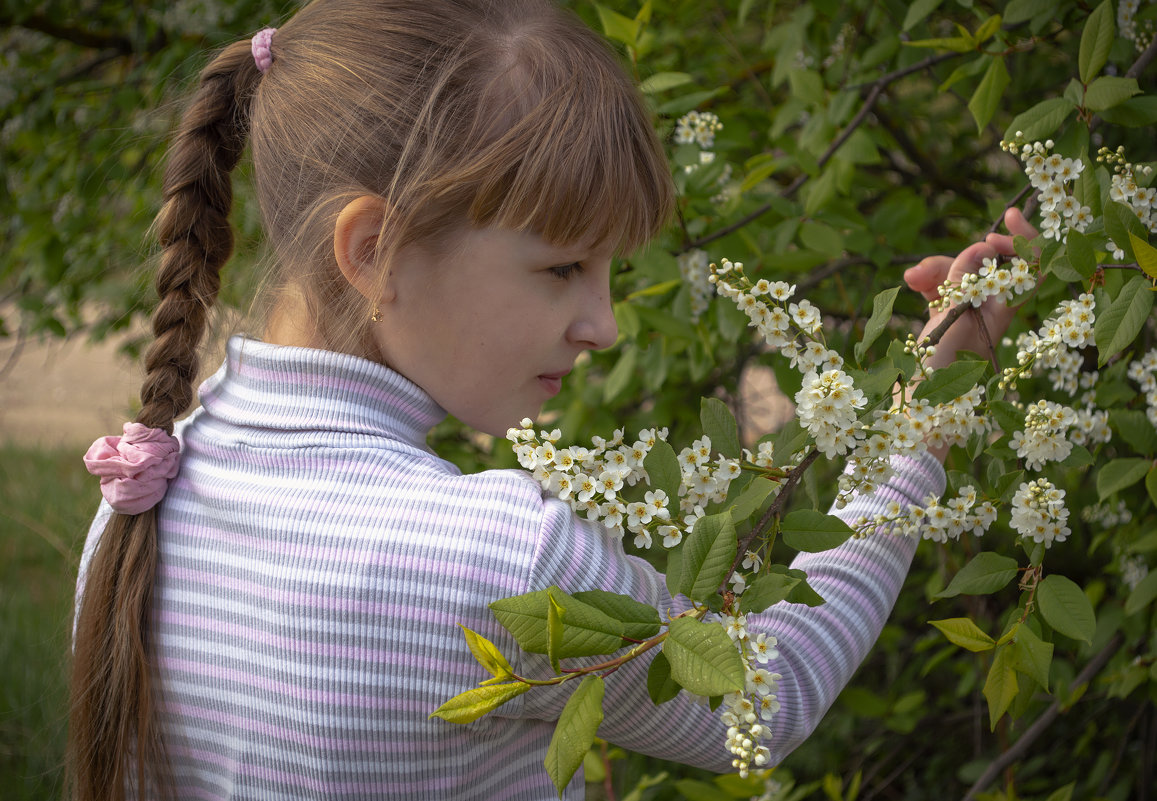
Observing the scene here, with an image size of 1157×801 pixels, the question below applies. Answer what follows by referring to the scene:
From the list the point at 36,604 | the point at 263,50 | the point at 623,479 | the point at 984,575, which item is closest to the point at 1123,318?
the point at 984,575

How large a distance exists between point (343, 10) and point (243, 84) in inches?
7.3

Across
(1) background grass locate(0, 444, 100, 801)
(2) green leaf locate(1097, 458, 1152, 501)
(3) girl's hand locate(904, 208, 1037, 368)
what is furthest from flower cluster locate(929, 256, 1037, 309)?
(1) background grass locate(0, 444, 100, 801)

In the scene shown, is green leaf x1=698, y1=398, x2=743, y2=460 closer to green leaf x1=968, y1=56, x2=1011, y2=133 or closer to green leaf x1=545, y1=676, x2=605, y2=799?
green leaf x1=545, y1=676, x2=605, y2=799

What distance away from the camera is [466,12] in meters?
1.20

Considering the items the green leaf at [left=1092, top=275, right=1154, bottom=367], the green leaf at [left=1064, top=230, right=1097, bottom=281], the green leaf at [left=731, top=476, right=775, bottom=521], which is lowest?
the green leaf at [left=731, top=476, right=775, bottom=521]

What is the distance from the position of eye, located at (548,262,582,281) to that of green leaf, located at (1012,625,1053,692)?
0.62m

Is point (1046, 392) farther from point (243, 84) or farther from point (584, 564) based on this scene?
point (243, 84)

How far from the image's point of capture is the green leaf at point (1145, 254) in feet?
3.13

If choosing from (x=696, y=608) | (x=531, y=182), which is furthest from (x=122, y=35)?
(x=696, y=608)

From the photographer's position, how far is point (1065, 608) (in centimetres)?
103

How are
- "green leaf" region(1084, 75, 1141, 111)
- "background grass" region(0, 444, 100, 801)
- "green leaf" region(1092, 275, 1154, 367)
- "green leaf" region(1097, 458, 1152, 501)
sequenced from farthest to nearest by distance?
"background grass" region(0, 444, 100, 801), "green leaf" region(1097, 458, 1152, 501), "green leaf" region(1084, 75, 1141, 111), "green leaf" region(1092, 275, 1154, 367)

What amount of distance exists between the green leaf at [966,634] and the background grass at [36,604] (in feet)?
3.71

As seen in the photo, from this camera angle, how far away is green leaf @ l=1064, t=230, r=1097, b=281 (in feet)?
3.37

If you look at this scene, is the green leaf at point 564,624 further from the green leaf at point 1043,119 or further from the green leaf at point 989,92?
the green leaf at point 989,92
